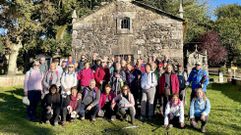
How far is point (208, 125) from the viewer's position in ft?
33.1

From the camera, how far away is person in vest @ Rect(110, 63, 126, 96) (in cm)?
1100

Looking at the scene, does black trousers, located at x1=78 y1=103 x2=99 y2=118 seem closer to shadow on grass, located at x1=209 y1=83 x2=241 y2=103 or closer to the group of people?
the group of people

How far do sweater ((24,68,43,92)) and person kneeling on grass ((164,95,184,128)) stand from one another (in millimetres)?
3767

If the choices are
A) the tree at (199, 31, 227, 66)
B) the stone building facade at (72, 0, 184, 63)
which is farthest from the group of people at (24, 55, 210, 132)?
the tree at (199, 31, 227, 66)

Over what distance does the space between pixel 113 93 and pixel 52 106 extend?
1.99m

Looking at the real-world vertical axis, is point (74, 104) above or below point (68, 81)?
below

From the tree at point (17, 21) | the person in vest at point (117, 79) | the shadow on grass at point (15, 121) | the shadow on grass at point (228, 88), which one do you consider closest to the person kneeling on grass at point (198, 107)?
the person in vest at point (117, 79)

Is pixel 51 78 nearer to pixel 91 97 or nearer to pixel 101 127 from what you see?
pixel 91 97

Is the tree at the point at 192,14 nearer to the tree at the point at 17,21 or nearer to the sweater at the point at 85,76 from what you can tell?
the tree at the point at 17,21

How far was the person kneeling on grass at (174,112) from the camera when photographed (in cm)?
963

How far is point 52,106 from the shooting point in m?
9.88

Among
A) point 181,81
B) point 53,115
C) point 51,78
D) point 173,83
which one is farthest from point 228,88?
point 53,115

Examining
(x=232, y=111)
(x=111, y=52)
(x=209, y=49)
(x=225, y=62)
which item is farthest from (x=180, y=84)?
(x=225, y=62)

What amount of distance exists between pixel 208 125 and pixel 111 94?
9.82ft
